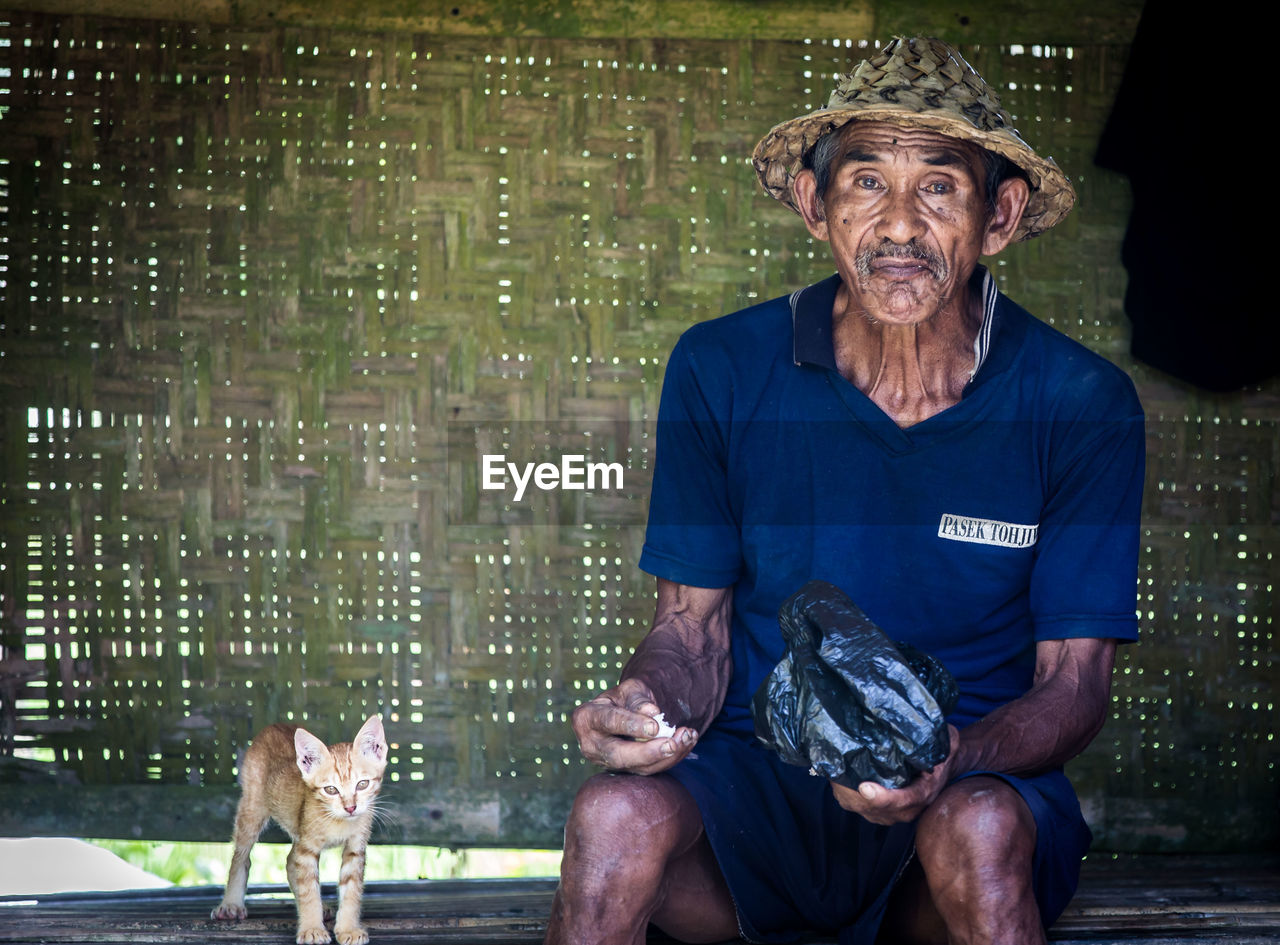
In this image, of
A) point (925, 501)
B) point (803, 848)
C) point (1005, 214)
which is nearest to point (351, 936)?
point (803, 848)

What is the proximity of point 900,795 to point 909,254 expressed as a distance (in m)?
1.08

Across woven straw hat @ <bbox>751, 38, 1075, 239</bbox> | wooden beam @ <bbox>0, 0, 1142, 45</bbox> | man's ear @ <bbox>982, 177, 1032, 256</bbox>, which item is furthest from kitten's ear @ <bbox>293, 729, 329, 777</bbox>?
wooden beam @ <bbox>0, 0, 1142, 45</bbox>

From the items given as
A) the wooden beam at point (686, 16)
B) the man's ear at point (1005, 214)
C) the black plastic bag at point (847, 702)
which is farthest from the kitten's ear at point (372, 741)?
the wooden beam at point (686, 16)

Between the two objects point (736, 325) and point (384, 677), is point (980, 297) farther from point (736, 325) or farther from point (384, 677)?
point (384, 677)

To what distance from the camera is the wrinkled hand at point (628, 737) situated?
2.43m

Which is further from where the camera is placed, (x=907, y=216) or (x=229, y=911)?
(x=229, y=911)

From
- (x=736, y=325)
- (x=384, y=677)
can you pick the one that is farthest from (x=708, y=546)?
(x=384, y=677)

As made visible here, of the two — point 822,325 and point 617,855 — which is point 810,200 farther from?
point 617,855

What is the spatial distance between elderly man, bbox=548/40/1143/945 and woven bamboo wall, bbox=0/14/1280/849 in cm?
110

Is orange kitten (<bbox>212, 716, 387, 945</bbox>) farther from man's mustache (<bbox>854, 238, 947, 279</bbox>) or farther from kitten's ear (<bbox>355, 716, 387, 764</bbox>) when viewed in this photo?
man's mustache (<bbox>854, 238, 947, 279</bbox>)

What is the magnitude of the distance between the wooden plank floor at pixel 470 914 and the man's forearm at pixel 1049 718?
0.56 m

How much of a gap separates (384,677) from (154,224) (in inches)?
57.2

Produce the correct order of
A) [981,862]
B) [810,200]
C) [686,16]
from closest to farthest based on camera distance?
[981,862], [810,200], [686,16]

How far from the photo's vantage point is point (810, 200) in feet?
9.91
